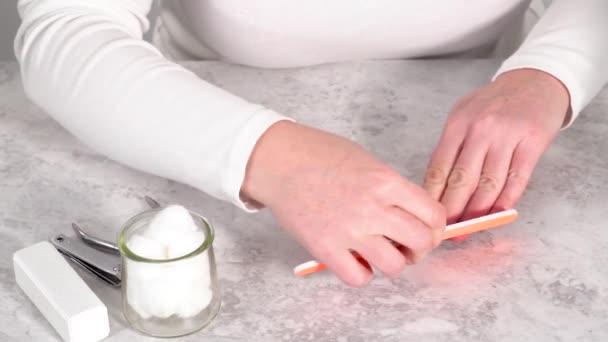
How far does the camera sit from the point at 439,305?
0.85m

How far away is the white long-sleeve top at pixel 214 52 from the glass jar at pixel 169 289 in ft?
0.41

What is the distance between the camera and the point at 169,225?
0.81 metres

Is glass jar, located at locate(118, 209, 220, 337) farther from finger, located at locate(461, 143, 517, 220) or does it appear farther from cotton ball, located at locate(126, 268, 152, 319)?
finger, located at locate(461, 143, 517, 220)

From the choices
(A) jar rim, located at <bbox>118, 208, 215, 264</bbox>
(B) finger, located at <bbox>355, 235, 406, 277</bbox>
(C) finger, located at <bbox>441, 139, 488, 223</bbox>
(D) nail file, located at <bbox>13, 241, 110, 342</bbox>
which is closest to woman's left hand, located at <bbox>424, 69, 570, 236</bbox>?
(C) finger, located at <bbox>441, 139, 488, 223</bbox>

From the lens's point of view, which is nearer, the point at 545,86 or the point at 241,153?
the point at 241,153

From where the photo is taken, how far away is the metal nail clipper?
0.87 metres

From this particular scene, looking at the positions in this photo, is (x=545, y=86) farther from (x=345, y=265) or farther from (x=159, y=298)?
(x=159, y=298)

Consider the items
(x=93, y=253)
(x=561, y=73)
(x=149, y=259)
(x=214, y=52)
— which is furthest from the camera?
(x=214, y=52)

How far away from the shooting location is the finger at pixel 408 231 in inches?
33.9

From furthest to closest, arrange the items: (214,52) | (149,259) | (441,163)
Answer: (214,52)
(441,163)
(149,259)

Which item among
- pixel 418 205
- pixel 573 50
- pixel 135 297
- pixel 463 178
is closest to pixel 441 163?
pixel 463 178

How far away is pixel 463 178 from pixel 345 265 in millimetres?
194

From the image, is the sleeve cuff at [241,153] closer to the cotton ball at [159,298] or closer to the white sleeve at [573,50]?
the cotton ball at [159,298]

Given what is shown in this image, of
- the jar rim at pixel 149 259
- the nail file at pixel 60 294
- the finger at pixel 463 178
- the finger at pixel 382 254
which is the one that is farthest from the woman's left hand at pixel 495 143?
the nail file at pixel 60 294
